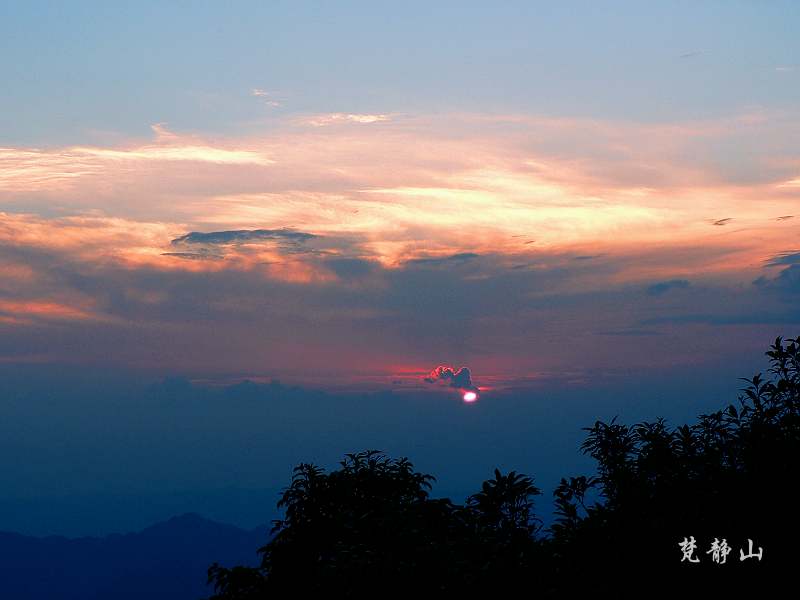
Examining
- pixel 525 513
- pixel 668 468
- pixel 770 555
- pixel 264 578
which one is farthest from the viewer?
pixel 264 578

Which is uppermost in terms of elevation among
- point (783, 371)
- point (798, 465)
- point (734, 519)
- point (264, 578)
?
point (783, 371)

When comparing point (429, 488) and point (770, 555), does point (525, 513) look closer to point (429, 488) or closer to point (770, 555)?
point (429, 488)

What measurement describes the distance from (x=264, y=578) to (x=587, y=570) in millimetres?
20156

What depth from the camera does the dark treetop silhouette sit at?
19.2 meters

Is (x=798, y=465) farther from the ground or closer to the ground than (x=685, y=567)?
farther from the ground

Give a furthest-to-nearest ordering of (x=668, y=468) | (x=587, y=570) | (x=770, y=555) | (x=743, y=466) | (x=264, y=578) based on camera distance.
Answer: (x=264, y=578) < (x=668, y=468) < (x=743, y=466) < (x=587, y=570) < (x=770, y=555)

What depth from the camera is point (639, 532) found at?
20453mm

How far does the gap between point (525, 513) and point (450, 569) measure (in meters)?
11.7

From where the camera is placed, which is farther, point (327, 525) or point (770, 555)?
point (327, 525)

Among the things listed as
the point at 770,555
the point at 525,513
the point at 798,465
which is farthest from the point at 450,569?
the point at 525,513

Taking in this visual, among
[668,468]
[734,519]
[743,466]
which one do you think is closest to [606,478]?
[668,468]

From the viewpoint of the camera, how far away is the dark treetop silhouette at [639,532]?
1917 cm

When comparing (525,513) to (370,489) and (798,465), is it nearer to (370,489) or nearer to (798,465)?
(370,489)

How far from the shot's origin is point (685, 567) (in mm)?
19047
